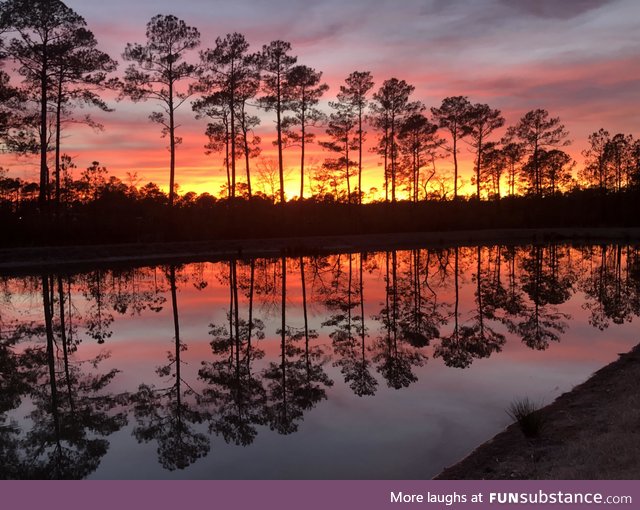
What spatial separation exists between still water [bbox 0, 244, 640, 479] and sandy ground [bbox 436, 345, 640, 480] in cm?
45

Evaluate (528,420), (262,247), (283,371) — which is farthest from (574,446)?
(262,247)

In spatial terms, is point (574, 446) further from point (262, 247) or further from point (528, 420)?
point (262, 247)

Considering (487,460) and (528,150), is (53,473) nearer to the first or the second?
(487,460)

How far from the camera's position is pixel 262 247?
39750 mm

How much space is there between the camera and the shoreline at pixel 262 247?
97.3ft

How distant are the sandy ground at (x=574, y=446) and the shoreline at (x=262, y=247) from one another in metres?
26.6

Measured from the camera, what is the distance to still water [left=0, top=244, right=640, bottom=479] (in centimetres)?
659

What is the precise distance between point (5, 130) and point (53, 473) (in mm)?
30967

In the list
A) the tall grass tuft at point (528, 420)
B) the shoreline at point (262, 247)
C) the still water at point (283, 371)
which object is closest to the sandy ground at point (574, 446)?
the tall grass tuft at point (528, 420)

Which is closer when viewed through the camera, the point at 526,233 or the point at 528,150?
the point at 526,233

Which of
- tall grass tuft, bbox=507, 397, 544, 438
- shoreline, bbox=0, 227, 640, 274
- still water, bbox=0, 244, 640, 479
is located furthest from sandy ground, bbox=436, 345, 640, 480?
shoreline, bbox=0, 227, 640, 274

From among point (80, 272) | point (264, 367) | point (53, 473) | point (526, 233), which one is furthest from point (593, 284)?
point (526, 233)

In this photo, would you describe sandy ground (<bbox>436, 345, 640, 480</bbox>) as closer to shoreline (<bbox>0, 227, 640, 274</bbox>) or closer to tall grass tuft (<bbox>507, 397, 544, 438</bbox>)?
tall grass tuft (<bbox>507, 397, 544, 438</bbox>)

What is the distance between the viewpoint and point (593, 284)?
21156 mm
